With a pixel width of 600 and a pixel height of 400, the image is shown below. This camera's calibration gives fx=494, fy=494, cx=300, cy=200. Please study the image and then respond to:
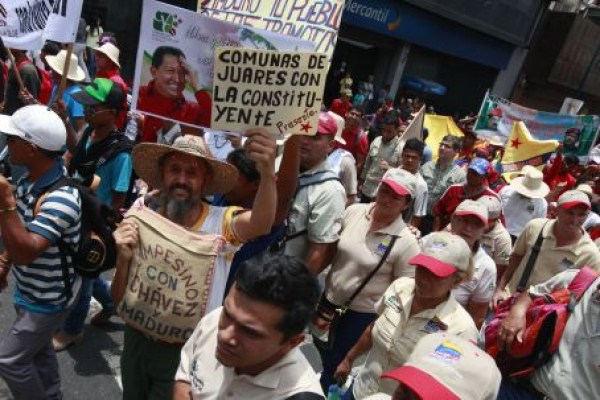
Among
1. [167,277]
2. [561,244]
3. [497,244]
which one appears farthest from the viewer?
[497,244]

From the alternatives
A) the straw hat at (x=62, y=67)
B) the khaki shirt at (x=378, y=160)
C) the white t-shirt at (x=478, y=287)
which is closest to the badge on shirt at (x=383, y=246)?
the white t-shirt at (x=478, y=287)

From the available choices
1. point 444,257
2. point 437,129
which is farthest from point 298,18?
point 437,129

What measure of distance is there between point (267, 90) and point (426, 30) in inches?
717

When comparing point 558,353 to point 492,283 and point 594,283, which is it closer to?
point 594,283

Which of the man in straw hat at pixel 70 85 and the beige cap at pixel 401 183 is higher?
the beige cap at pixel 401 183

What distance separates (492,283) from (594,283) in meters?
0.92

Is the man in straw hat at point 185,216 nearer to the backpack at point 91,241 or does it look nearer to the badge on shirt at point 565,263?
the backpack at point 91,241

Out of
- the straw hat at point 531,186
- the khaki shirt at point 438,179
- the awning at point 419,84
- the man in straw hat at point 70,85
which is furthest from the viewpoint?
the awning at point 419,84

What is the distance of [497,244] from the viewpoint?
13.8 ft

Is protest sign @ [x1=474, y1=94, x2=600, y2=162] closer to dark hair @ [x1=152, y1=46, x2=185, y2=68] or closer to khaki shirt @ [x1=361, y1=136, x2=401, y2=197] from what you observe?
khaki shirt @ [x1=361, y1=136, x2=401, y2=197]

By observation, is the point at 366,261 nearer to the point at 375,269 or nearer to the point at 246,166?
the point at 375,269

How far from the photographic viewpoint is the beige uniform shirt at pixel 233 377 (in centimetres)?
164

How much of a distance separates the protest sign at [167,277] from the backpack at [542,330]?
1.66 meters

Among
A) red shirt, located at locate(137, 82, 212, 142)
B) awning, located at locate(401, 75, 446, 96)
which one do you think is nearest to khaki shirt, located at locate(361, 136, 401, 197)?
red shirt, located at locate(137, 82, 212, 142)
